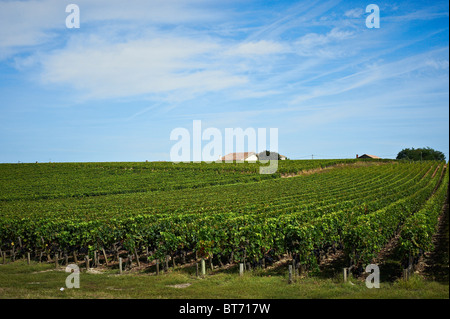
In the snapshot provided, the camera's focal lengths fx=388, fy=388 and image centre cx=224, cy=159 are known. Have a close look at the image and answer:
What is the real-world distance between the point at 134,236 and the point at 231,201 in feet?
60.5

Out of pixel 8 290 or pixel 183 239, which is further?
pixel 183 239

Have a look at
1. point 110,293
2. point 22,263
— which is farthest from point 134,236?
→ point 22,263

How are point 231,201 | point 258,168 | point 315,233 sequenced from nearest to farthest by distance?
1. point 315,233
2. point 231,201
3. point 258,168

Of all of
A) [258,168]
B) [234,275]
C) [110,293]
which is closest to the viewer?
[110,293]

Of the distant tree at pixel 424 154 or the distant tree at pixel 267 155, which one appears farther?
the distant tree at pixel 424 154

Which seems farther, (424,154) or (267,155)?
(424,154)

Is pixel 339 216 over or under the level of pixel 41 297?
over

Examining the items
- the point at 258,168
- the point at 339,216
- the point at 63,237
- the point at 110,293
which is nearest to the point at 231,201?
the point at 339,216

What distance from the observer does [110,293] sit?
13773mm

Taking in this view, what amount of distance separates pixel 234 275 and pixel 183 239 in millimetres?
3554

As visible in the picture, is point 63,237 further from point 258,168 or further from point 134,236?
point 258,168

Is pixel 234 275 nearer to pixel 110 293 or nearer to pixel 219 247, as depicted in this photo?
pixel 219 247

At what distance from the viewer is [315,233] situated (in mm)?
17766

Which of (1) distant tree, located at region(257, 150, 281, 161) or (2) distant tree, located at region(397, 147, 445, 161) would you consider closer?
(1) distant tree, located at region(257, 150, 281, 161)
